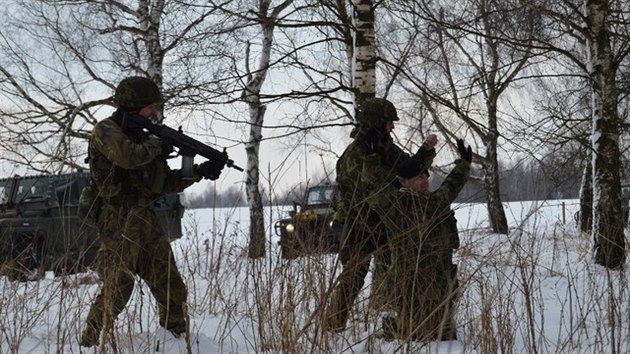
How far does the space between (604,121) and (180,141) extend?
4.94m

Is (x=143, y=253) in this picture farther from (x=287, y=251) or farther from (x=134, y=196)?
(x=287, y=251)

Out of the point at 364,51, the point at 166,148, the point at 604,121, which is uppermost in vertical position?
the point at 364,51

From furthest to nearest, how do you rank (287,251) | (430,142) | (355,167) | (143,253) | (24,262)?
1. (24,262)
2. (355,167)
3. (430,142)
4. (143,253)
5. (287,251)

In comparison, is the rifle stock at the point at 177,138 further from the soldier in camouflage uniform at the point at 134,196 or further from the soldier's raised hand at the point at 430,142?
the soldier's raised hand at the point at 430,142

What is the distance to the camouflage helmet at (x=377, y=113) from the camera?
134 inches

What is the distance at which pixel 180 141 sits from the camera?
3.24 metres

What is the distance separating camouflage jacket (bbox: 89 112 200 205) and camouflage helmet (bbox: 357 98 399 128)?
96 cm

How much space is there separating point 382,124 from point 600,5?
428 cm

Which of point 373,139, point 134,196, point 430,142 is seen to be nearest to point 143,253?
point 134,196

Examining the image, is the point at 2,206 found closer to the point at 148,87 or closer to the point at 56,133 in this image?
the point at 56,133

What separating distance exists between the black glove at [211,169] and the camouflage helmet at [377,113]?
2.64 feet

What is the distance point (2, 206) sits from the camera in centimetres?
898

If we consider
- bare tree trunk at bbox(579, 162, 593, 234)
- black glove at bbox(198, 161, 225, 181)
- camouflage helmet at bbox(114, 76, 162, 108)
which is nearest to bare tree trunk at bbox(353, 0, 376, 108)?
black glove at bbox(198, 161, 225, 181)

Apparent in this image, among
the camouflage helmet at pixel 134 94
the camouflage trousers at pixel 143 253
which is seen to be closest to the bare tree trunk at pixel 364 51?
the camouflage helmet at pixel 134 94
